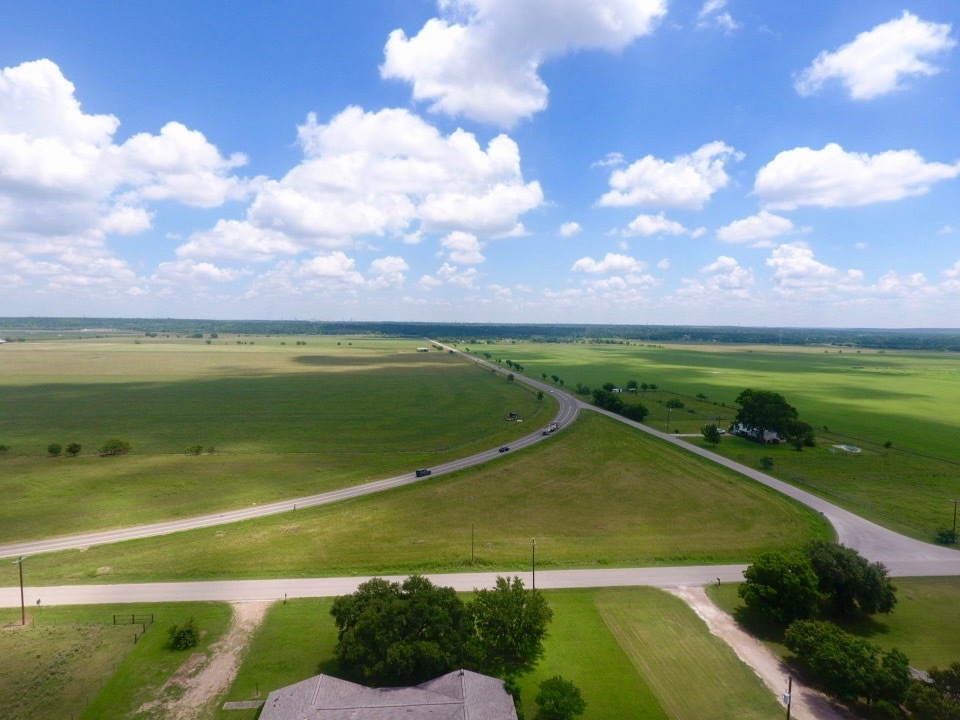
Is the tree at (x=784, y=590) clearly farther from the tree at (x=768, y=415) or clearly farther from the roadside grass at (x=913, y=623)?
the tree at (x=768, y=415)

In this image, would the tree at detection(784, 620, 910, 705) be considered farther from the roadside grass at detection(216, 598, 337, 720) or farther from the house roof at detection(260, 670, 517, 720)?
the roadside grass at detection(216, 598, 337, 720)

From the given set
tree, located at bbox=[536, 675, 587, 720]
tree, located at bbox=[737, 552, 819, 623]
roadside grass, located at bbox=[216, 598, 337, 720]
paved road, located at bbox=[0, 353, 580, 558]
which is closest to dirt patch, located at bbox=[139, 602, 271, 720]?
roadside grass, located at bbox=[216, 598, 337, 720]

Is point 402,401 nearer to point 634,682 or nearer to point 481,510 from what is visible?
point 481,510

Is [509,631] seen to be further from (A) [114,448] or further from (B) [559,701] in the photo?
(A) [114,448]

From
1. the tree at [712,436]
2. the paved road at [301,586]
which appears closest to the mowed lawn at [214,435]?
the paved road at [301,586]

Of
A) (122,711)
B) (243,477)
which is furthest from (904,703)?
(243,477)
